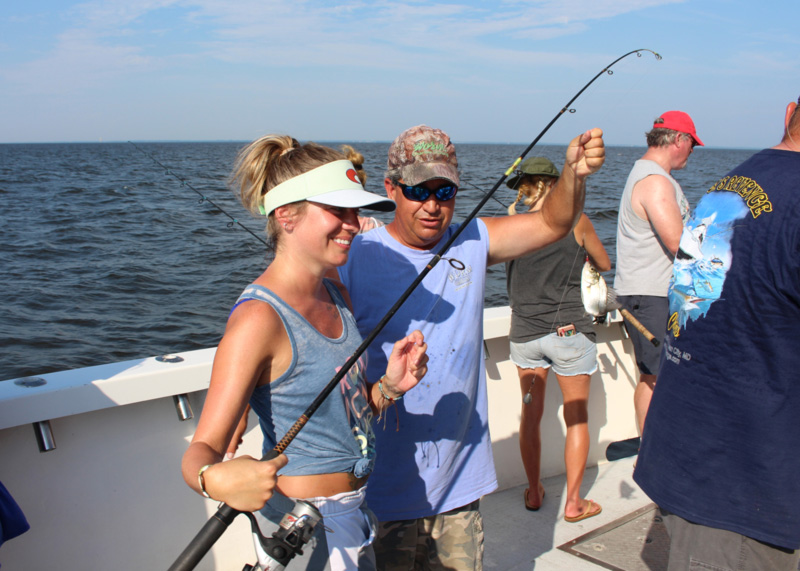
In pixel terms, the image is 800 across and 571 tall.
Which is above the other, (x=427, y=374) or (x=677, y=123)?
(x=677, y=123)

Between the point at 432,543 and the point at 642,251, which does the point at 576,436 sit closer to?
the point at 642,251

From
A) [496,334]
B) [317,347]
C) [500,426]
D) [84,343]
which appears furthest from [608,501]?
[84,343]

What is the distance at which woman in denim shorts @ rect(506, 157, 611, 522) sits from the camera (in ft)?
11.4

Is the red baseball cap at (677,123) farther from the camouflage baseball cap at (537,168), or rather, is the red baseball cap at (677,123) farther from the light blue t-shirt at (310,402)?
the light blue t-shirt at (310,402)

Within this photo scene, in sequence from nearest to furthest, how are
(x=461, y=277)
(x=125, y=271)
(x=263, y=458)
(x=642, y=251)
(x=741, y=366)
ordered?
(x=263, y=458) → (x=741, y=366) → (x=461, y=277) → (x=642, y=251) → (x=125, y=271)

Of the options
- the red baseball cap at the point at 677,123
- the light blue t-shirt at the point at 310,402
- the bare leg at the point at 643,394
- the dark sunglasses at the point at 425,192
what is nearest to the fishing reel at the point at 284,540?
the light blue t-shirt at the point at 310,402

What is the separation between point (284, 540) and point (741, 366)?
3.82 ft

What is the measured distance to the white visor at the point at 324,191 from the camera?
1716 mm

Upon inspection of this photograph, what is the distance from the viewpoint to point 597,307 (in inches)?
137

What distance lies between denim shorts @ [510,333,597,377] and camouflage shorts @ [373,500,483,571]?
1363 mm

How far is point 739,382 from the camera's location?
65.8 inches

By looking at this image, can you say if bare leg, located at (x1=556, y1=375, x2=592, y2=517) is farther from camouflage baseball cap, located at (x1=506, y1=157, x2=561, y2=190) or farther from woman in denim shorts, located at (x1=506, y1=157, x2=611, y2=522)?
camouflage baseball cap, located at (x1=506, y1=157, x2=561, y2=190)

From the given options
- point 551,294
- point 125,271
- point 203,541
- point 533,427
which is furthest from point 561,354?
point 125,271

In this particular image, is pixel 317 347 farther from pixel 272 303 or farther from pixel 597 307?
pixel 597 307
